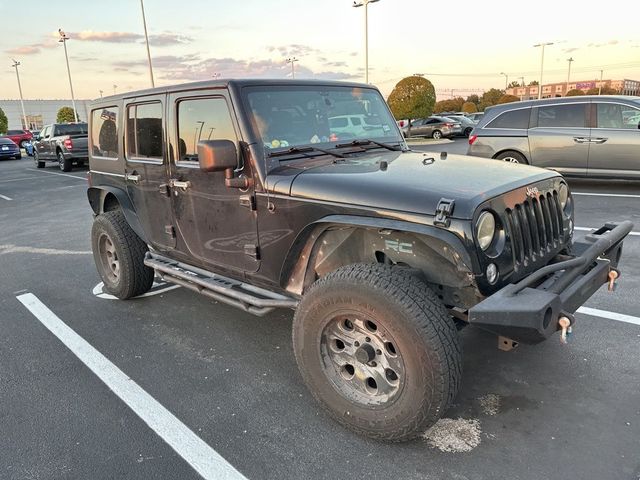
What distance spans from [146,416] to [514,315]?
7.28 feet

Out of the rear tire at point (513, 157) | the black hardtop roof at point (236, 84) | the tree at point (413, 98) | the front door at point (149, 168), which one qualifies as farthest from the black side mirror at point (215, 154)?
the tree at point (413, 98)

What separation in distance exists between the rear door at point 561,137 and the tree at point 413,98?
19.2 m

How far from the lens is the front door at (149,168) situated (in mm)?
4078

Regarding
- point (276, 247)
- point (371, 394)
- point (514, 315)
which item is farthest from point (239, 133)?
point (514, 315)

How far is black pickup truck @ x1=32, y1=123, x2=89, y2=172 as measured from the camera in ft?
63.3

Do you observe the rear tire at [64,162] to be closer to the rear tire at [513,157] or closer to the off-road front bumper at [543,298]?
the rear tire at [513,157]

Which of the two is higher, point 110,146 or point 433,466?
point 110,146

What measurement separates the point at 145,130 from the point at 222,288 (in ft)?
5.25

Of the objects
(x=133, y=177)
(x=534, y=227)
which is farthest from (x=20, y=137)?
(x=534, y=227)

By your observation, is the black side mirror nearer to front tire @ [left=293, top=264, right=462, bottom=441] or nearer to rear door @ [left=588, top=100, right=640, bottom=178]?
front tire @ [left=293, top=264, right=462, bottom=441]

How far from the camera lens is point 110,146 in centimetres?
483

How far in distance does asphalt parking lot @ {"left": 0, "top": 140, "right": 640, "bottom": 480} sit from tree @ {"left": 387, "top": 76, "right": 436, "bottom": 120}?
24.9m

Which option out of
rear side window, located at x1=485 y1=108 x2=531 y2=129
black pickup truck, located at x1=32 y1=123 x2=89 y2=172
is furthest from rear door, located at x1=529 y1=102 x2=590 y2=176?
black pickup truck, located at x1=32 y1=123 x2=89 y2=172

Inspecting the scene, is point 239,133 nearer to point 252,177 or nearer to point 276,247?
point 252,177
